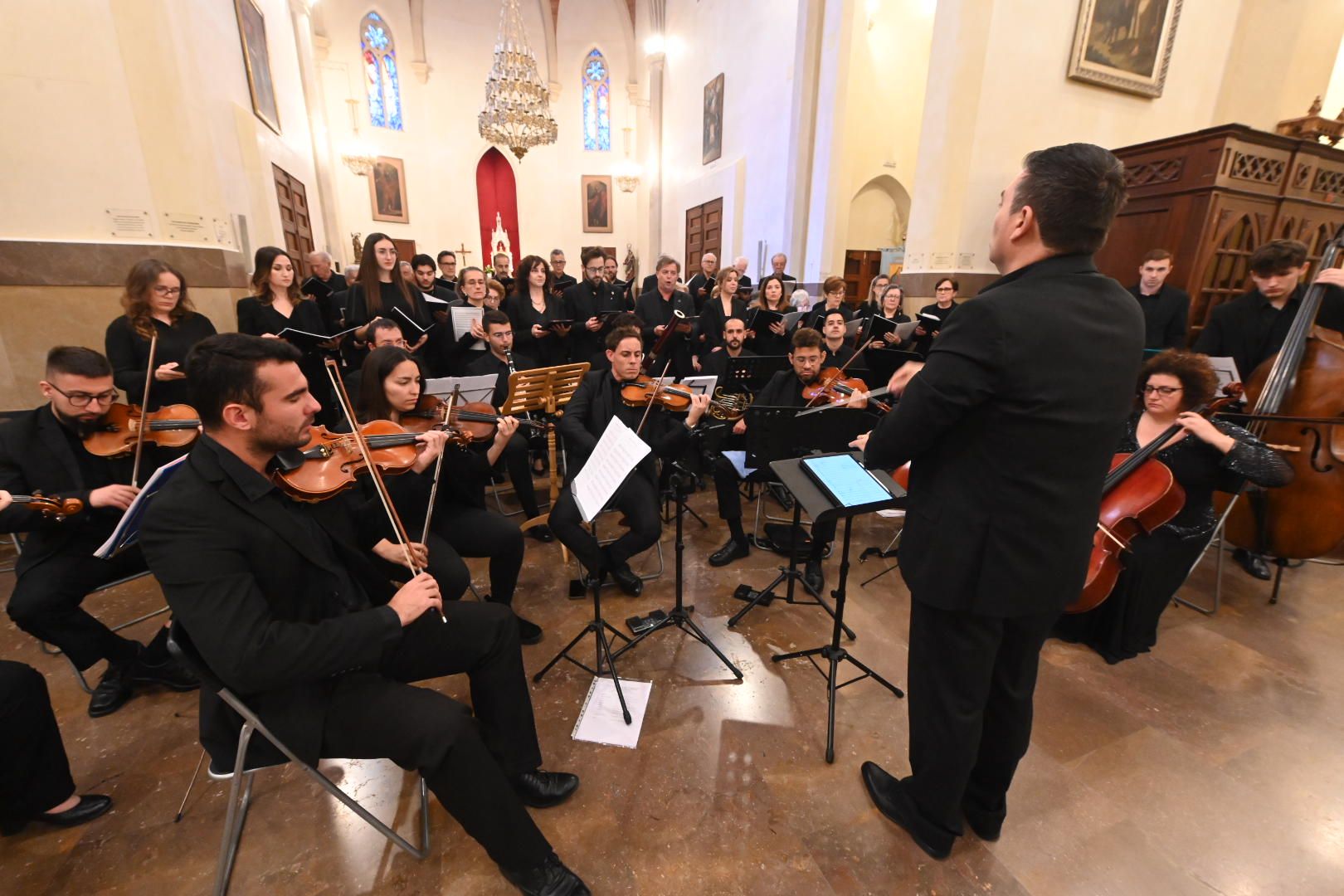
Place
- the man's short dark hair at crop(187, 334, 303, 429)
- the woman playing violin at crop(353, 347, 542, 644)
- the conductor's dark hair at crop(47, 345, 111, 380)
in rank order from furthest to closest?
the woman playing violin at crop(353, 347, 542, 644), the conductor's dark hair at crop(47, 345, 111, 380), the man's short dark hair at crop(187, 334, 303, 429)

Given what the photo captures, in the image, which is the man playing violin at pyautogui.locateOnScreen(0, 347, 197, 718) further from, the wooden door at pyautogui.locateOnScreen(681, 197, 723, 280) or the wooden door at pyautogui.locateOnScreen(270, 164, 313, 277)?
the wooden door at pyautogui.locateOnScreen(681, 197, 723, 280)

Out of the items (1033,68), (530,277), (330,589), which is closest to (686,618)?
(330,589)

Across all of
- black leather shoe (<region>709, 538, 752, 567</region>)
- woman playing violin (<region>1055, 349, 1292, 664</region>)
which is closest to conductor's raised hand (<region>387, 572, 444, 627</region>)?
black leather shoe (<region>709, 538, 752, 567</region>)

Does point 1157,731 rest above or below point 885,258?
below

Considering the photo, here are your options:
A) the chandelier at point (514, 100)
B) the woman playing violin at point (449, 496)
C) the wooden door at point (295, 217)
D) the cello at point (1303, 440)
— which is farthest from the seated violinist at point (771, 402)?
the chandelier at point (514, 100)

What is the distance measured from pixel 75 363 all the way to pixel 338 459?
1.06 metres

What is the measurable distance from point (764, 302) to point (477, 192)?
12091 millimetres

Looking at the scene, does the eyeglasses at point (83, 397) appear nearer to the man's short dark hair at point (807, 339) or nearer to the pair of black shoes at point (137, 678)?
the pair of black shoes at point (137, 678)

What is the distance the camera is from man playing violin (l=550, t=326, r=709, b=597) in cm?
263

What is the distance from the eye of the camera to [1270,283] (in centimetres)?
315

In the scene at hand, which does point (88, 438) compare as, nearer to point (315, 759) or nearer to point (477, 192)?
point (315, 759)

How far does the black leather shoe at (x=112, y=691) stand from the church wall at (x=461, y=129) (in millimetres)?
11587

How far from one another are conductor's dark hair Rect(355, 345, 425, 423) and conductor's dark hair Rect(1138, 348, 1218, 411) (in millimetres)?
3252

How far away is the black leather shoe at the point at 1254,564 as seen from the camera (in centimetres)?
310
